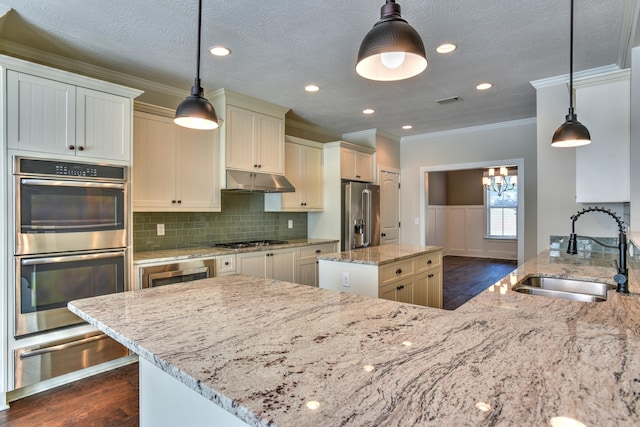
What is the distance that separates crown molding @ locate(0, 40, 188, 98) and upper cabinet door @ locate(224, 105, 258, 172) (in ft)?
1.79

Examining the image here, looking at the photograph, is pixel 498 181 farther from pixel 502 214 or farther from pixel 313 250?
pixel 313 250

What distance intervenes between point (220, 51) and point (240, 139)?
1.20 meters

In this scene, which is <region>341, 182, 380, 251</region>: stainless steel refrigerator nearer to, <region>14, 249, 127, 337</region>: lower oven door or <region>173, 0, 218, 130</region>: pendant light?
<region>14, 249, 127, 337</region>: lower oven door

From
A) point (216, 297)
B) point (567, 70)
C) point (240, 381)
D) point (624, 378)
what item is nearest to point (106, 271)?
point (216, 297)

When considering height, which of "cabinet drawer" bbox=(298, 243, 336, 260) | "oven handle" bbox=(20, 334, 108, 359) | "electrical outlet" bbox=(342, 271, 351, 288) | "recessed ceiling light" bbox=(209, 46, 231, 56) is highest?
"recessed ceiling light" bbox=(209, 46, 231, 56)

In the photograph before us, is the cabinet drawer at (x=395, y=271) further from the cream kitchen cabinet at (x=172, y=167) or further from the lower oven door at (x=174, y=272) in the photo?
the cream kitchen cabinet at (x=172, y=167)

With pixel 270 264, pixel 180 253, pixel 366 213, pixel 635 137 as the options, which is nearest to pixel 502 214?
pixel 366 213

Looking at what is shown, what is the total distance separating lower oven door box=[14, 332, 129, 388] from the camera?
95.9 inches

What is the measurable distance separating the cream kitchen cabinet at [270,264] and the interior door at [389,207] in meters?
1.92

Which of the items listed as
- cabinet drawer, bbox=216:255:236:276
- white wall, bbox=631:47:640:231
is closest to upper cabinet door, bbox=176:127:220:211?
cabinet drawer, bbox=216:255:236:276

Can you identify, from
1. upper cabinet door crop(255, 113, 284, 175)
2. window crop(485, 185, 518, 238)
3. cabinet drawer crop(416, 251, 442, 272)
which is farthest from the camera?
window crop(485, 185, 518, 238)

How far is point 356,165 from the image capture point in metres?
5.25

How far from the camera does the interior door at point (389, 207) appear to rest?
5691 millimetres

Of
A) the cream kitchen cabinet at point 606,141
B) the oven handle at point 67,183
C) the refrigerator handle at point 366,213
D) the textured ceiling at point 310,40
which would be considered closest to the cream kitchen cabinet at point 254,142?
the textured ceiling at point 310,40
